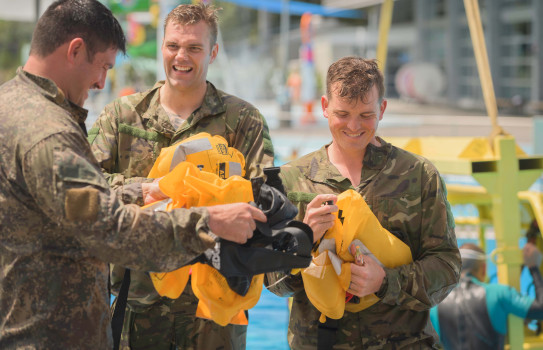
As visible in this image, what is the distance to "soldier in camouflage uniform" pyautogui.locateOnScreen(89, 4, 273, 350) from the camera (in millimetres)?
2904

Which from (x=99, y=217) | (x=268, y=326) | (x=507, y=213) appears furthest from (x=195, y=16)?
(x=268, y=326)

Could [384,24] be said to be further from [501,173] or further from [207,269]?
[207,269]

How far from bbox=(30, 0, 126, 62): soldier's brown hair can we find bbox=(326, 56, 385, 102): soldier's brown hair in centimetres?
88

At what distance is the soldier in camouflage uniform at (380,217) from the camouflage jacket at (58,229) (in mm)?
781

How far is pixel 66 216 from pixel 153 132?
1.29m

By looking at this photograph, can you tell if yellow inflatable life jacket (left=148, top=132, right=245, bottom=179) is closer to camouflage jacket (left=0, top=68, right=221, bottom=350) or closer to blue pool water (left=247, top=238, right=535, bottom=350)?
camouflage jacket (left=0, top=68, right=221, bottom=350)

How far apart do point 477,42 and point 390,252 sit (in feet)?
8.15

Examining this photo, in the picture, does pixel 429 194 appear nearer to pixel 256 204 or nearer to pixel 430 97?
pixel 256 204

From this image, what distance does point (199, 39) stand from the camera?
308 centimetres

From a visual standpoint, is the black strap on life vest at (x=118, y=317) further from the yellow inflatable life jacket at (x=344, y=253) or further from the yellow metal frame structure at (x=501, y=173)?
the yellow metal frame structure at (x=501, y=173)

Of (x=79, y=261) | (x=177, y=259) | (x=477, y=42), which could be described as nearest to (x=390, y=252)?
(x=177, y=259)

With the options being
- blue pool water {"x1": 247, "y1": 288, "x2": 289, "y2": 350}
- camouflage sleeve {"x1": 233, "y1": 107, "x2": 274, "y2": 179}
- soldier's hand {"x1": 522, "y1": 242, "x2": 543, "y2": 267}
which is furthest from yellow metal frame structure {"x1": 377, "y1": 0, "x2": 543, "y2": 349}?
blue pool water {"x1": 247, "y1": 288, "x2": 289, "y2": 350}

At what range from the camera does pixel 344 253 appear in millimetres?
2465

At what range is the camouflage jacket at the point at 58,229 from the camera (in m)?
1.80
